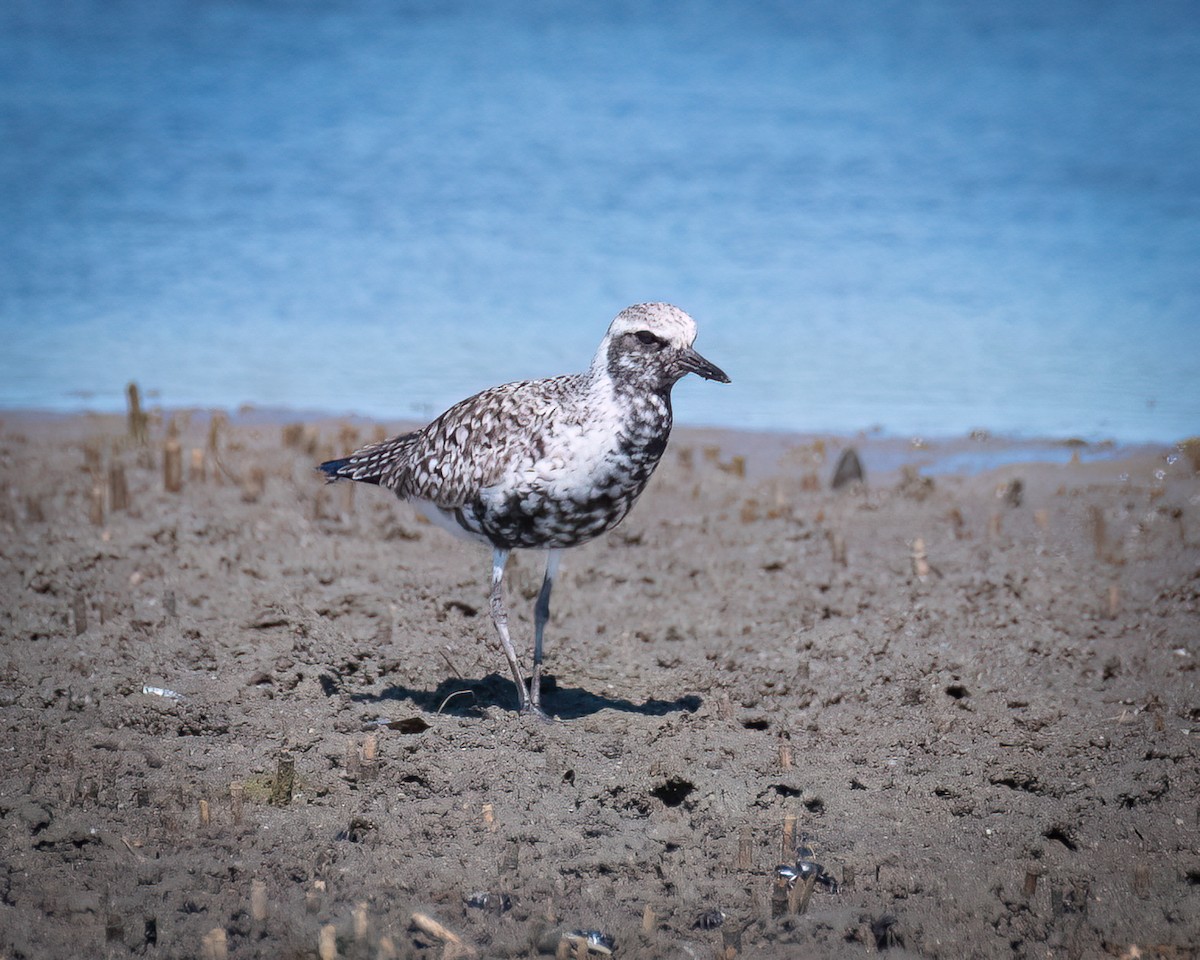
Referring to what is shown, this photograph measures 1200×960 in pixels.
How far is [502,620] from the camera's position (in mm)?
6219

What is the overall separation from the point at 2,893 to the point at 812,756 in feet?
11.8

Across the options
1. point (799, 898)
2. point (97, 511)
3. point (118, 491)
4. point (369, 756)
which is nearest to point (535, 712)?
point (369, 756)

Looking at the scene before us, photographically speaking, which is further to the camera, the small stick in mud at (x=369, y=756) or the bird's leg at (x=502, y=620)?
the bird's leg at (x=502, y=620)

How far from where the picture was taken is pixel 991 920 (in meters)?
4.11

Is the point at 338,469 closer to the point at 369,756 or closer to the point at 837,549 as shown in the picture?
the point at 369,756

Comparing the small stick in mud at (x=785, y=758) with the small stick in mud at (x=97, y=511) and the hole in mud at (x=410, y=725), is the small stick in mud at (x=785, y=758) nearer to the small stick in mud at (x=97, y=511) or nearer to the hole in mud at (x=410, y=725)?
the hole in mud at (x=410, y=725)

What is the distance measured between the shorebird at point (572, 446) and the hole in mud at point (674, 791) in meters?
1.09

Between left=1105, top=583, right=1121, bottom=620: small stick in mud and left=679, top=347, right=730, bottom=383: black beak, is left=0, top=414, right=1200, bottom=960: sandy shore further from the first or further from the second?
left=679, top=347, right=730, bottom=383: black beak

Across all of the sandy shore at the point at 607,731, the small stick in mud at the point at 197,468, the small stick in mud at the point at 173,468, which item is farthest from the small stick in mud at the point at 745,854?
the small stick in mud at the point at 197,468

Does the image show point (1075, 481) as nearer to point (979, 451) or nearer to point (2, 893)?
point (979, 451)

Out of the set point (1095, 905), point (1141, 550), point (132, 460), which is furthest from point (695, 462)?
point (1095, 905)

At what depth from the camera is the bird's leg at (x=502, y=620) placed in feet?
20.0

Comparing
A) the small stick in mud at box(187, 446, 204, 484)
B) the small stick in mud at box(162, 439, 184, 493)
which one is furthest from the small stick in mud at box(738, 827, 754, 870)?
the small stick in mud at box(187, 446, 204, 484)

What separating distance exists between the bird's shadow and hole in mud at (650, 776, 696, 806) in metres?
0.92
